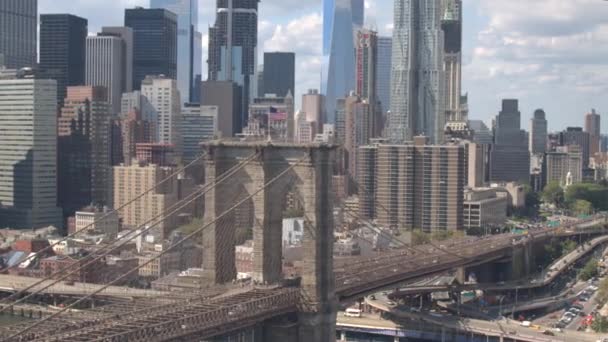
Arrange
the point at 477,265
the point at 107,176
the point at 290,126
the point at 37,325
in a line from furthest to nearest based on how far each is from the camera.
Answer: the point at 290,126 < the point at 107,176 < the point at 477,265 < the point at 37,325

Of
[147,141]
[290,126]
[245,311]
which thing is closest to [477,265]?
[245,311]

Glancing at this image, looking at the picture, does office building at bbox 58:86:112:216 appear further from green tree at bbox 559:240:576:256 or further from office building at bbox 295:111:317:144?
green tree at bbox 559:240:576:256

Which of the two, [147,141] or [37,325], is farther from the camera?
[147,141]

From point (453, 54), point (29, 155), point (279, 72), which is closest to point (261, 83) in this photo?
point (279, 72)

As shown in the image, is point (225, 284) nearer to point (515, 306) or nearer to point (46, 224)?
point (515, 306)

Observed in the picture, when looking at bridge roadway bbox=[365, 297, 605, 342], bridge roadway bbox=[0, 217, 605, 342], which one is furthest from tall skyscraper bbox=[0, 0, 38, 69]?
bridge roadway bbox=[0, 217, 605, 342]

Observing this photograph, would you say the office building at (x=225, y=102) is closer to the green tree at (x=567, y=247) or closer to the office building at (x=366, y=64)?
the office building at (x=366, y=64)
